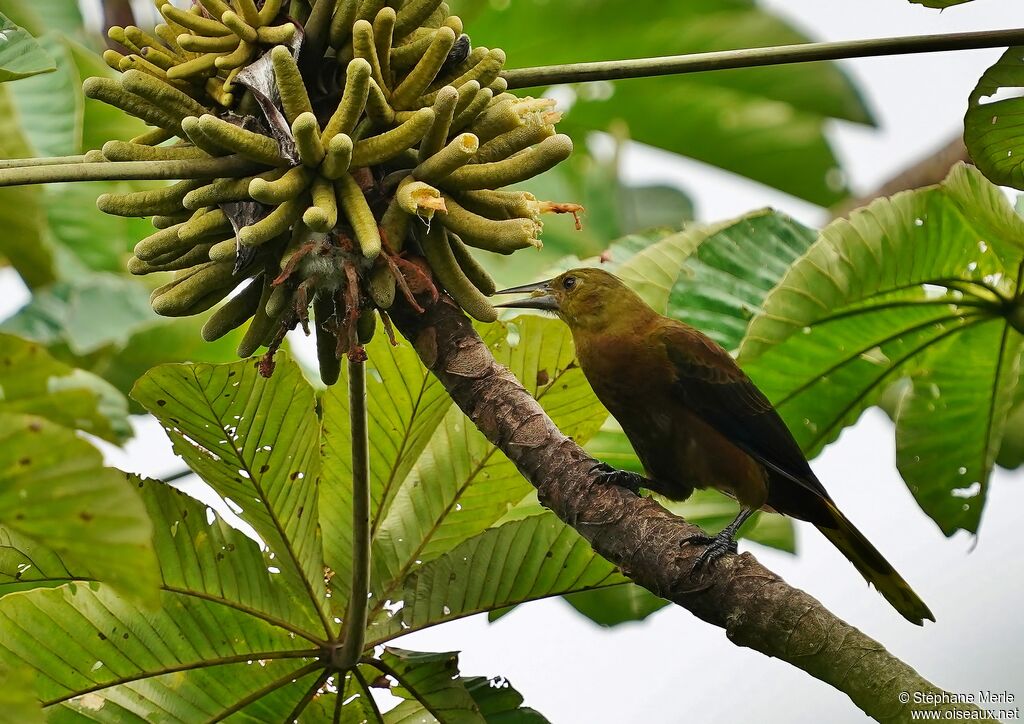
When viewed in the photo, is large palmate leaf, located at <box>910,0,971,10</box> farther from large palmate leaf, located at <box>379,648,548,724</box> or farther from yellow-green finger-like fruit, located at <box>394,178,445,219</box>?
large palmate leaf, located at <box>379,648,548,724</box>

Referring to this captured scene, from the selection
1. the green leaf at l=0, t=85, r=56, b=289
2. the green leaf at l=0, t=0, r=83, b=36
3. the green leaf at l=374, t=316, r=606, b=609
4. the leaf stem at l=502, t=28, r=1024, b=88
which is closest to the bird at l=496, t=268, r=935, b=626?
the green leaf at l=374, t=316, r=606, b=609

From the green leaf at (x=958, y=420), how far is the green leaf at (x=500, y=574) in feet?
3.43

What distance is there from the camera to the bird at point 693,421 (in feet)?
9.80

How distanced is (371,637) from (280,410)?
481 mm

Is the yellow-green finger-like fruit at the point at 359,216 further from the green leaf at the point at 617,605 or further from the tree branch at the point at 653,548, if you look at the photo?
the green leaf at the point at 617,605

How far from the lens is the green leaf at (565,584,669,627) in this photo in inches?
110

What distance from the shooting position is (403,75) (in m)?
2.06

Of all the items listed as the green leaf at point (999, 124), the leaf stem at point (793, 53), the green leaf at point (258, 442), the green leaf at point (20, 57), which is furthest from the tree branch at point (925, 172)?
the green leaf at point (20, 57)

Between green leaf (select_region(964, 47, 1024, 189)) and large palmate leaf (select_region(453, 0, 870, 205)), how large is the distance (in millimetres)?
1516

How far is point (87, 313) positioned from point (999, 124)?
7.72ft

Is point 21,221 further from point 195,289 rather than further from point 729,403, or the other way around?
point 729,403

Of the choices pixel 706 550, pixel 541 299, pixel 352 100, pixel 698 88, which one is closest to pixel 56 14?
pixel 541 299

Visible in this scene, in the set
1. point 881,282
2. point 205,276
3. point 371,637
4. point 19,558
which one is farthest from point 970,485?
point 19,558

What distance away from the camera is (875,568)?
3.01m
